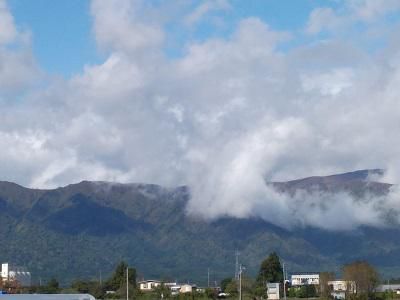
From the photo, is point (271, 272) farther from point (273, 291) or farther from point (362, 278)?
point (362, 278)

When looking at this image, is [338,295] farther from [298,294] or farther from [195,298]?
[195,298]

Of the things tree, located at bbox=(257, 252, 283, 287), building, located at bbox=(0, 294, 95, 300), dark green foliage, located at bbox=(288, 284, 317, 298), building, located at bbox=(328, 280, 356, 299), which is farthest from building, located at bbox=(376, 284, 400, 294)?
building, located at bbox=(0, 294, 95, 300)

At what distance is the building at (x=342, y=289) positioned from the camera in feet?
438

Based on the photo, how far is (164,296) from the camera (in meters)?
134

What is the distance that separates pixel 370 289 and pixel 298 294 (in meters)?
16.3

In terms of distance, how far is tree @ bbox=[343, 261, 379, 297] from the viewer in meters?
131

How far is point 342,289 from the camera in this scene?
156375mm

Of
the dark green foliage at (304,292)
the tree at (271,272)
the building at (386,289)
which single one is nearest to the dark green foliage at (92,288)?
the tree at (271,272)

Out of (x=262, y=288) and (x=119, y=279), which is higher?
(x=119, y=279)

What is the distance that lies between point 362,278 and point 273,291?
1433 cm

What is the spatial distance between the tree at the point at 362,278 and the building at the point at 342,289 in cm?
49

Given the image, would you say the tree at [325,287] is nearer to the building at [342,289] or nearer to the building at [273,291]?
the building at [342,289]

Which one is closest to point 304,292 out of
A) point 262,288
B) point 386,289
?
point 262,288

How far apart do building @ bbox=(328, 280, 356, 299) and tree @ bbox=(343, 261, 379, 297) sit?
0.49 metres
